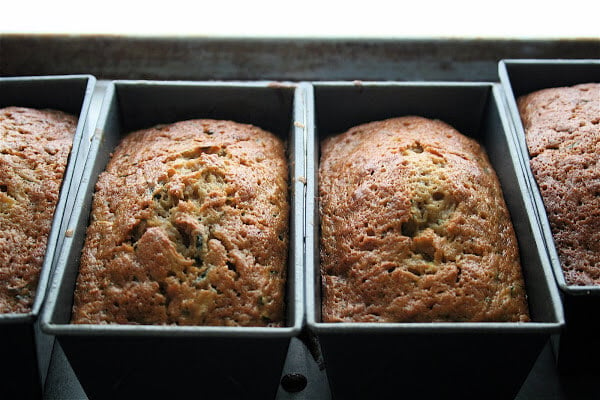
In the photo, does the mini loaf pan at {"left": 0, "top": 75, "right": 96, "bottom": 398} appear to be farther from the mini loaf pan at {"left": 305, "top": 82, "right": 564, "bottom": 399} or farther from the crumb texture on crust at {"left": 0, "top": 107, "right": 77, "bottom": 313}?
the mini loaf pan at {"left": 305, "top": 82, "right": 564, "bottom": 399}

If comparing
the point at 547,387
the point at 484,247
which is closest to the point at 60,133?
the point at 484,247

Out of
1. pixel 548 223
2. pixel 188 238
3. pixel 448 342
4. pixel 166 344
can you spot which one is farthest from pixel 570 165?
pixel 166 344

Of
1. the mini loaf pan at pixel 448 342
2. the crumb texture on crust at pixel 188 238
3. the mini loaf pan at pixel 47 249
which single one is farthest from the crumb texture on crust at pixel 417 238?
the mini loaf pan at pixel 47 249

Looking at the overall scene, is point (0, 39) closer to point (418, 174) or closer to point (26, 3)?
point (26, 3)

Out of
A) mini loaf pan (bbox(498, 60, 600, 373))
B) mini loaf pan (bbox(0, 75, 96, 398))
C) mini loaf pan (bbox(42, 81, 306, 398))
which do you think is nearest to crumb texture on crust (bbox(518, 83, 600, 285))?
mini loaf pan (bbox(498, 60, 600, 373))

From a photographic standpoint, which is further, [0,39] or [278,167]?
[0,39]

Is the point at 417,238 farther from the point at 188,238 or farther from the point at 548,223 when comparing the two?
the point at 188,238

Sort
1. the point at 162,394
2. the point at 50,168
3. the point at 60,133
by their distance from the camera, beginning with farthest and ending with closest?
the point at 60,133 → the point at 50,168 → the point at 162,394
